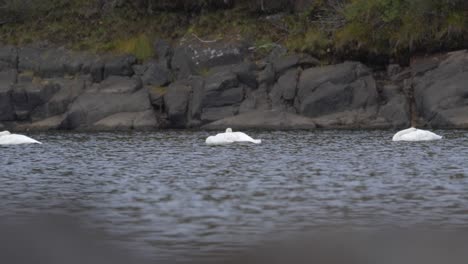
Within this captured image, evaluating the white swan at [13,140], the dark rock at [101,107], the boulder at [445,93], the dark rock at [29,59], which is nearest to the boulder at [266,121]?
the dark rock at [101,107]

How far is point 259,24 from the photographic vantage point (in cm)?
6088

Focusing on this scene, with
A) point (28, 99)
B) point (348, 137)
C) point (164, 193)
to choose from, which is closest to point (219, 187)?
point (164, 193)

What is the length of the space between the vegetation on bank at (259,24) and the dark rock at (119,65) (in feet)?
3.35

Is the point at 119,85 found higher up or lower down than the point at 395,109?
higher up

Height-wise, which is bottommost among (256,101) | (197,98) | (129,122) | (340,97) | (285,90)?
(129,122)

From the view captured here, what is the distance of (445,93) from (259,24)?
54.1 ft

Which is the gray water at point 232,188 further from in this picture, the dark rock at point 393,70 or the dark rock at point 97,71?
the dark rock at point 97,71

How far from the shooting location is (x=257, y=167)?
86.7 ft

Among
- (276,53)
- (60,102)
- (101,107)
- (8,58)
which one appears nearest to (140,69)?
(101,107)

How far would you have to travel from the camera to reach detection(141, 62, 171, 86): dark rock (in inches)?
2217

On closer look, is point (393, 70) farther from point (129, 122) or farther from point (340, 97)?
point (129, 122)

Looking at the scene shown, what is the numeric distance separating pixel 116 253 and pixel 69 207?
5058 millimetres

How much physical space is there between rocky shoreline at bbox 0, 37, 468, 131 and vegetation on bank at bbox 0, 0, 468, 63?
134 centimetres

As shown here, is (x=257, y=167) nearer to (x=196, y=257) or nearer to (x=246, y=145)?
(x=246, y=145)
